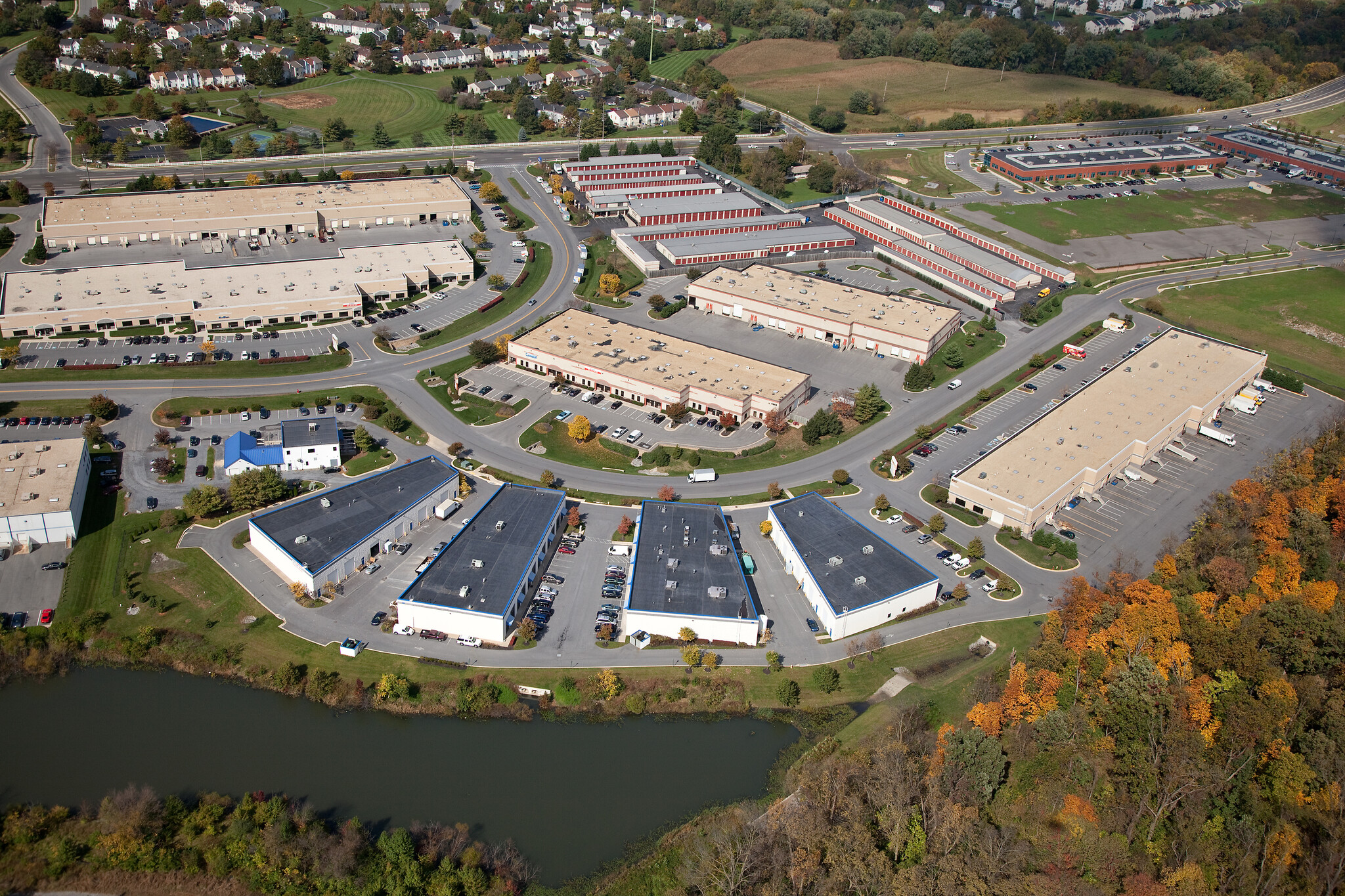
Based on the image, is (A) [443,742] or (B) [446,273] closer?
(A) [443,742]

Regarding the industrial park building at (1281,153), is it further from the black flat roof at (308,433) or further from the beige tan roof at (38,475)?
the beige tan roof at (38,475)

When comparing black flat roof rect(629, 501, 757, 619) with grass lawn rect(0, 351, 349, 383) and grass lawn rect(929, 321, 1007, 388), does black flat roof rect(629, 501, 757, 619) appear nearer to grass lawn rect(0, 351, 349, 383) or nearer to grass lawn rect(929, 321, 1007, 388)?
grass lawn rect(929, 321, 1007, 388)

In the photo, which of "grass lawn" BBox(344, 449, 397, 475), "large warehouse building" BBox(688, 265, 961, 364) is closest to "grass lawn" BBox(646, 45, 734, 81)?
"large warehouse building" BBox(688, 265, 961, 364)

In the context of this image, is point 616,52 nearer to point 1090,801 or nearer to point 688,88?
point 688,88

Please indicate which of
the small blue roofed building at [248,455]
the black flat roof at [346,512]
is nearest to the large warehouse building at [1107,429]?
the black flat roof at [346,512]

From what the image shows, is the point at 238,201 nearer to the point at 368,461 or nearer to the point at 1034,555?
the point at 368,461

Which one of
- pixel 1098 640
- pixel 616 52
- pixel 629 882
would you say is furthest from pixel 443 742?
pixel 616 52
